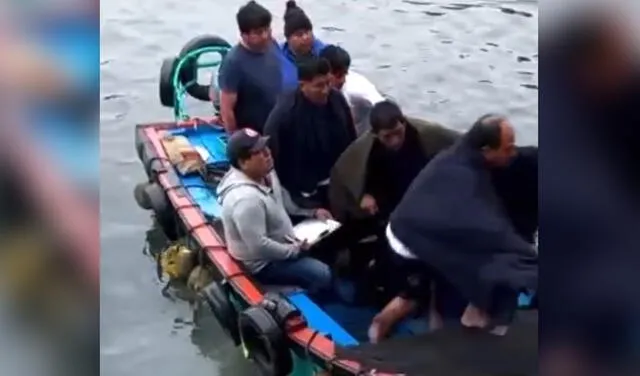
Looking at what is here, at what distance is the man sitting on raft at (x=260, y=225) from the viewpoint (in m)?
5.76

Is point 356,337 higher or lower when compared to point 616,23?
lower

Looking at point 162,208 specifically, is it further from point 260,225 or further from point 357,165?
point 357,165

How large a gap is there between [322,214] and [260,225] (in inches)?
25.9

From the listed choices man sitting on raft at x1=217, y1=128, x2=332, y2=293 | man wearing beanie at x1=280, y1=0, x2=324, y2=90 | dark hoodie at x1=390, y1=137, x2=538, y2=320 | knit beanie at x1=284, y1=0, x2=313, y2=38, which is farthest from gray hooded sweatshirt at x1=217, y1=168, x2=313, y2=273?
knit beanie at x1=284, y1=0, x2=313, y2=38

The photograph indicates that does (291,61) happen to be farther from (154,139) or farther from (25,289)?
(25,289)

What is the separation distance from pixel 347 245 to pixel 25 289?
4.82 meters

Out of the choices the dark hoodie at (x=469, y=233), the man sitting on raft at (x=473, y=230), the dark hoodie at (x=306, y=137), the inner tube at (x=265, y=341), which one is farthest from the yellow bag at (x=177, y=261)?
the dark hoodie at (x=469, y=233)

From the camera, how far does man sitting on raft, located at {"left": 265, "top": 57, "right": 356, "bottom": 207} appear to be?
6.34 metres

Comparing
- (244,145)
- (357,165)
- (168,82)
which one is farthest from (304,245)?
(168,82)

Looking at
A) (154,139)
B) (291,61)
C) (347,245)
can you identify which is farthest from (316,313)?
(154,139)

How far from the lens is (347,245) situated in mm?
6207

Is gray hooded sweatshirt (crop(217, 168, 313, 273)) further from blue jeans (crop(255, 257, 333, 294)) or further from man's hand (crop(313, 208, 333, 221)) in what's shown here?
man's hand (crop(313, 208, 333, 221))

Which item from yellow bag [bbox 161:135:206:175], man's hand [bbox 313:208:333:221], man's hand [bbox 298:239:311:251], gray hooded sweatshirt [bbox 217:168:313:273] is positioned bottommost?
yellow bag [bbox 161:135:206:175]

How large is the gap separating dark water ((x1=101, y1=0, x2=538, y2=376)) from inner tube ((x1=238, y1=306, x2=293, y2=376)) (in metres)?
0.95
